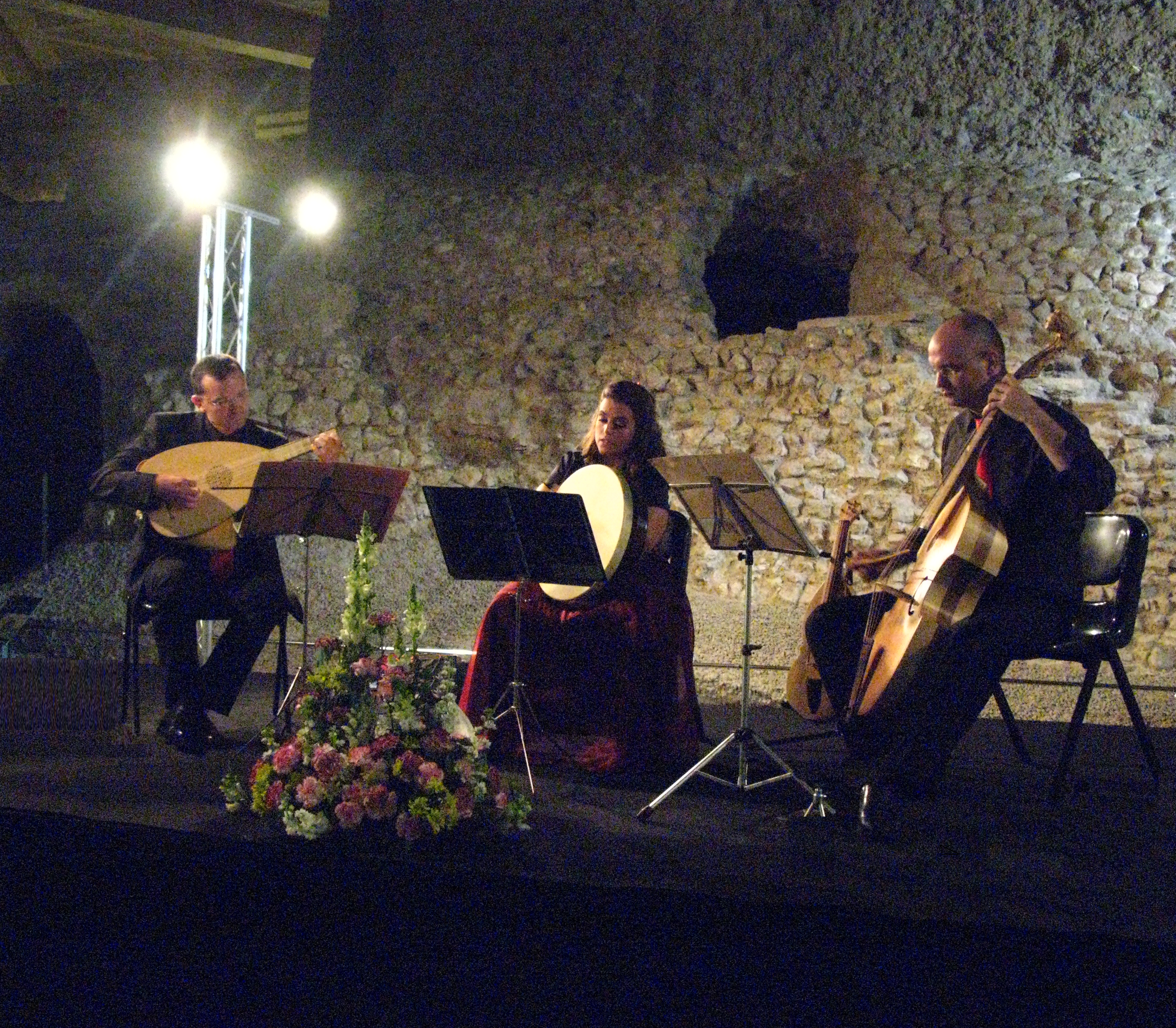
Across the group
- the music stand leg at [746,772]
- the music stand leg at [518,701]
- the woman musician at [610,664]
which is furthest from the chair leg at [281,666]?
the music stand leg at [746,772]

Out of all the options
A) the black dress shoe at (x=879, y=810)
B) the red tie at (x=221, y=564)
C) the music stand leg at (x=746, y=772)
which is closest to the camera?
the black dress shoe at (x=879, y=810)

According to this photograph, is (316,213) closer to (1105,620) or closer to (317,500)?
(317,500)

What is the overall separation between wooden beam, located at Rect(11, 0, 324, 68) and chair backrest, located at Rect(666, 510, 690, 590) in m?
5.16

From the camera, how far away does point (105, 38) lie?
8.37 meters

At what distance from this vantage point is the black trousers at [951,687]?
3406mm

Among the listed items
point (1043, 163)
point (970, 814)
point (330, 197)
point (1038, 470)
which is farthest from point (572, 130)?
point (970, 814)

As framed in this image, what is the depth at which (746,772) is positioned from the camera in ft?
12.0

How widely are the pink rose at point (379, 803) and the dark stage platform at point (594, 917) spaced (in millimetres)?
83

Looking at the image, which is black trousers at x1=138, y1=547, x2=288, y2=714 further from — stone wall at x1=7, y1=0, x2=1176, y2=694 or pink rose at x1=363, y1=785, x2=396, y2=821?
stone wall at x1=7, y1=0, x2=1176, y2=694

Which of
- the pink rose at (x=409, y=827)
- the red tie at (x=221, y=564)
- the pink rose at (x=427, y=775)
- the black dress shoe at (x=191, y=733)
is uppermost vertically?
the red tie at (x=221, y=564)

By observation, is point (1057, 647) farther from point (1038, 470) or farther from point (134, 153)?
point (134, 153)

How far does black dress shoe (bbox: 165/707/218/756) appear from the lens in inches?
164

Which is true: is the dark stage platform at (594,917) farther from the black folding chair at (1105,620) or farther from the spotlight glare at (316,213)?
the spotlight glare at (316,213)

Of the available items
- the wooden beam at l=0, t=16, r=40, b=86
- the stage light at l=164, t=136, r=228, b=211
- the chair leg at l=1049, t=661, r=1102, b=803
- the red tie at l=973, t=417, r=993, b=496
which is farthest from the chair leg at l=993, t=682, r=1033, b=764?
the wooden beam at l=0, t=16, r=40, b=86
